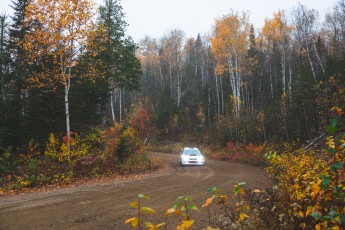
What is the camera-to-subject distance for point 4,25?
963 inches

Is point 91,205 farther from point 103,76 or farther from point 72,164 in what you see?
point 103,76

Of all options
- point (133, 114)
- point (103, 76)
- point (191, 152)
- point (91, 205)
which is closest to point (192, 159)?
point (191, 152)

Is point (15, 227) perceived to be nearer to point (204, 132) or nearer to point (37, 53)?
point (37, 53)

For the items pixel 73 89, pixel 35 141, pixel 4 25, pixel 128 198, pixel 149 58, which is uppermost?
pixel 149 58

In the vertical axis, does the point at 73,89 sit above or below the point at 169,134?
above

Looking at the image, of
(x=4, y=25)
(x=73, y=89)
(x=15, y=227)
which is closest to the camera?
(x=15, y=227)

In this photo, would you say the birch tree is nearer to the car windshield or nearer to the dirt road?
the car windshield

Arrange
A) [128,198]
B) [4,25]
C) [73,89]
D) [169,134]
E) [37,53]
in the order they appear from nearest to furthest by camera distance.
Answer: [128,198] < [37,53] < [73,89] < [4,25] < [169,134]

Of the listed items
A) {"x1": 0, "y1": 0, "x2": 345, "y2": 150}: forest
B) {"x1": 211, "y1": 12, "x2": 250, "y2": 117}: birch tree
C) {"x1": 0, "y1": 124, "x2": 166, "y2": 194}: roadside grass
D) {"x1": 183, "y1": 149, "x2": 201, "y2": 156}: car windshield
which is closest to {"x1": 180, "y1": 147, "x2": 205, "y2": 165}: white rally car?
{"x1": 183, "y1": 149, "x2": 201, "y2": 156}: car windshield

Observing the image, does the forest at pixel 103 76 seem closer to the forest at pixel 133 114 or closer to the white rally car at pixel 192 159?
the forest at pixel 133 114

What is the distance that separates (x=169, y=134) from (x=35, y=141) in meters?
26.5

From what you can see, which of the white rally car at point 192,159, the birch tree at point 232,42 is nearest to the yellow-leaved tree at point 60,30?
the white rally car at point 192,159

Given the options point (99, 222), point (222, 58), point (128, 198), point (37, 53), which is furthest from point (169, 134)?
point (99, 222)

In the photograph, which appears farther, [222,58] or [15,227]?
[222,58]
